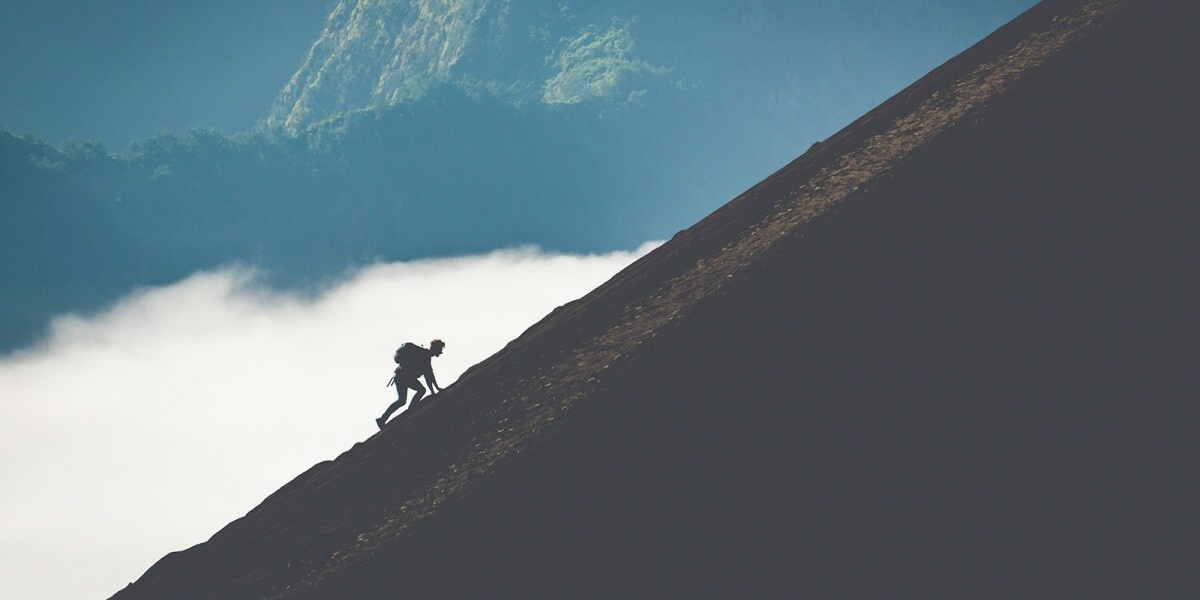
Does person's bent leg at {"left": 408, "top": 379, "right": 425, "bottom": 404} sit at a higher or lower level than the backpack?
lower

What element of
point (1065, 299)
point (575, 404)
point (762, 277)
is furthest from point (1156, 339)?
point (575, 404)

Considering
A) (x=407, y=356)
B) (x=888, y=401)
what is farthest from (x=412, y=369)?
(x=888, y=401)

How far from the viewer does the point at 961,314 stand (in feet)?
32.2

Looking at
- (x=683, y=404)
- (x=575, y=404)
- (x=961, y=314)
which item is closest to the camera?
(x=961, y=314)

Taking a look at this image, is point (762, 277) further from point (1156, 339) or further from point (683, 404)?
point (1156, 339)

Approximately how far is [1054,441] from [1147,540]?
3.91 feet

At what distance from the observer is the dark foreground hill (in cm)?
805

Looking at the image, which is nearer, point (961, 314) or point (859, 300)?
point (961, 314)

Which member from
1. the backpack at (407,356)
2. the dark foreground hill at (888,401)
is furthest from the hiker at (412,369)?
the dark foreground hill at (888,401)

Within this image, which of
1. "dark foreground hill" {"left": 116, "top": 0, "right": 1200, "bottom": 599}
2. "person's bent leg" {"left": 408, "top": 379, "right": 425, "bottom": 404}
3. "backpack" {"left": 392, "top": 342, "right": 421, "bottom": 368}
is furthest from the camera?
"backpack" {"left": 392, "top": 342, "right": 421, "bottom": 368}

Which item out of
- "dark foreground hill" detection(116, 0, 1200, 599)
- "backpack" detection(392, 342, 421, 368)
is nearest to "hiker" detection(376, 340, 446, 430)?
"backpack" detection(392, 342, 421, 368)

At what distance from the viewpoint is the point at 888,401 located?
368 inches

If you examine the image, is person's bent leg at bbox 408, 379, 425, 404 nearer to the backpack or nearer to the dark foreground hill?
the backpack

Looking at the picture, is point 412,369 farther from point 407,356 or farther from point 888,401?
point 888,401
